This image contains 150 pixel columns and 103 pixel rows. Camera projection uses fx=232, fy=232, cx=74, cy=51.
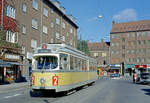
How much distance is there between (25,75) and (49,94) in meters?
17.8

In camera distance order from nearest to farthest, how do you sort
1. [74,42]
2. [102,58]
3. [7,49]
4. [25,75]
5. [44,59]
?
[44,59] < [7,49] < [25,75] < [74,42] < [102,58]

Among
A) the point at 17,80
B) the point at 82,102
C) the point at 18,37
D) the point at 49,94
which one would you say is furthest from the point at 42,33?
the point at 82,102

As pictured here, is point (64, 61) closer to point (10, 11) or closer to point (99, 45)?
point (10, 11)

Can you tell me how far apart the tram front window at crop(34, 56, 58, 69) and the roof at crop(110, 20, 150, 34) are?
61.4m

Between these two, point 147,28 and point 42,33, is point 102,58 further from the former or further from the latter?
point 42,33

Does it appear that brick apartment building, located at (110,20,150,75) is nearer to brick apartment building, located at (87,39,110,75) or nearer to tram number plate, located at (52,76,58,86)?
brick apartment building, located at (87,39,110,75)

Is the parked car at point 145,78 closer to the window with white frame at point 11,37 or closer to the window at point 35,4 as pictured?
the window with white frame at point 11,37

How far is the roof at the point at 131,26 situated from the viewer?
71.5 meters

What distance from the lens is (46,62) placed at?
13.4m

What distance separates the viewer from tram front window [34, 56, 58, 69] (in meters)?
13.2

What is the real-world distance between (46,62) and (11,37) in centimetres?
1698

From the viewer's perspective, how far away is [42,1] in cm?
3831

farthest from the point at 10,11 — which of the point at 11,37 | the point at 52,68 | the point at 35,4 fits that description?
the point at 52,68

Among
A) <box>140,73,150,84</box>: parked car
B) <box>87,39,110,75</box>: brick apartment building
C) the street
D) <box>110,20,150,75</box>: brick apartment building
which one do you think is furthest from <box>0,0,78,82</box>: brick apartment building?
<box>87,39,110,75</box>: brick apartment building
